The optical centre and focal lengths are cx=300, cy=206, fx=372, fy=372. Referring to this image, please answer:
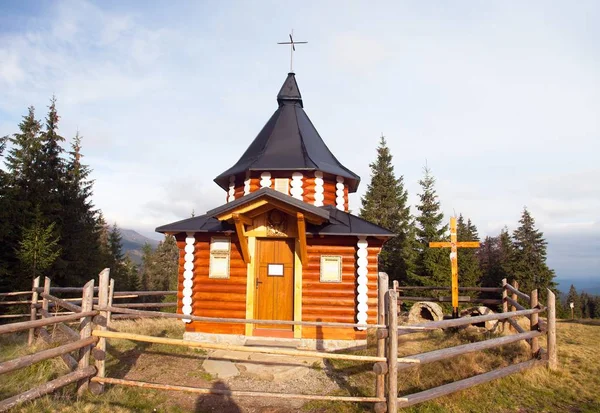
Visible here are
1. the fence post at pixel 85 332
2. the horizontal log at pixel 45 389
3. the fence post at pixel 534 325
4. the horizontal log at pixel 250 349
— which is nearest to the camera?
the horizontal log at pixel 45 389

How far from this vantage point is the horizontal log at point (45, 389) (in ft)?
15.7

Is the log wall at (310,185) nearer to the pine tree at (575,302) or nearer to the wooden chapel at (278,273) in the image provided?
the wooden chapel at (278,273)

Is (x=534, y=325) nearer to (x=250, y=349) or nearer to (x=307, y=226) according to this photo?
(x=307, y=226)

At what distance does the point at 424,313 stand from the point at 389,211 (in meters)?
21.6

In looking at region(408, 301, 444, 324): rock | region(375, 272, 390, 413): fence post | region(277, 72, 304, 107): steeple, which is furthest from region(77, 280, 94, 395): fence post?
region(277, 72, 304, 107): steeple

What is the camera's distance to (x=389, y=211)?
1319 inches

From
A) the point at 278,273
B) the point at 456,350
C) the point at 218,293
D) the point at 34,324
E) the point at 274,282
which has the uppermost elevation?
the point at 278,273

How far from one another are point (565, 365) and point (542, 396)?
2.23 meters

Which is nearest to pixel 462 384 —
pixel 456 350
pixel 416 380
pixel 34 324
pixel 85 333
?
pixel 456 350

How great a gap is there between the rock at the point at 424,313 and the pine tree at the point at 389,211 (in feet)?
58.5

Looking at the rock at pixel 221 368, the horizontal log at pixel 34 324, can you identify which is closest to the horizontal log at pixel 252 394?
the horizontal log at pixel 34 324

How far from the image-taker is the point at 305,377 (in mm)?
7445

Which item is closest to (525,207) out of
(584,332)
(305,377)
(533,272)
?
(533,272)

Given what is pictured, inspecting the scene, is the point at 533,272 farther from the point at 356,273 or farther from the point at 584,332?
the point at 356,273
